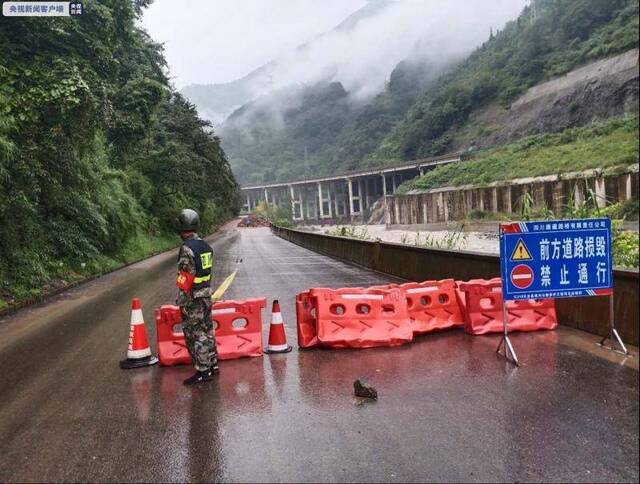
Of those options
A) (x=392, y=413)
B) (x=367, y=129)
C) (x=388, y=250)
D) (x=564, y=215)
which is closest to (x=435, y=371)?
(x=392, y=413)

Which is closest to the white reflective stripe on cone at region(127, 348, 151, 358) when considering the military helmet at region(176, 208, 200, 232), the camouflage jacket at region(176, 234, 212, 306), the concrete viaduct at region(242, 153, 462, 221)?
the camouflage jacket at region(176, 234, 212, 306)

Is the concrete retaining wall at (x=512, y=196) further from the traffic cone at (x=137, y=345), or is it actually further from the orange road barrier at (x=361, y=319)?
the traffic cone at (x=137, y=345)

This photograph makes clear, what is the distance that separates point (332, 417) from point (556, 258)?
3024 millimetres

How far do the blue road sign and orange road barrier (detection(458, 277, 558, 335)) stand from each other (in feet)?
4.05

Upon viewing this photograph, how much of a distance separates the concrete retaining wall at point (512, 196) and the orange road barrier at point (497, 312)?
1645 millimetres

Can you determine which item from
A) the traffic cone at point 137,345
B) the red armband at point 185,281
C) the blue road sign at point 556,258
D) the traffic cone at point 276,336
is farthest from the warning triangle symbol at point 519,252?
the traffic cone at point 137,345

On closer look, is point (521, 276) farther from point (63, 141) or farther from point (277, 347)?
point (63, 141)

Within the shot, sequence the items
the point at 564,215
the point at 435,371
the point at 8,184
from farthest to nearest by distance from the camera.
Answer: the point at 8,184, the point at 564,215, the point at 435,371

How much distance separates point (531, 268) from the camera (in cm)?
554

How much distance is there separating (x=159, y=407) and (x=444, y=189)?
37662mm

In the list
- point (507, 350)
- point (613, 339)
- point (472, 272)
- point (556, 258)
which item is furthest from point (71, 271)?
point (613, 339)

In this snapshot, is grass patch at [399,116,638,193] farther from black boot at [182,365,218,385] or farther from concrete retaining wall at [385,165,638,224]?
black boot at [182,365,218,385]

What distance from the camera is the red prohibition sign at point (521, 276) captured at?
18.2ft

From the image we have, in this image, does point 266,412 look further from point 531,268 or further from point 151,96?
point 151,96
